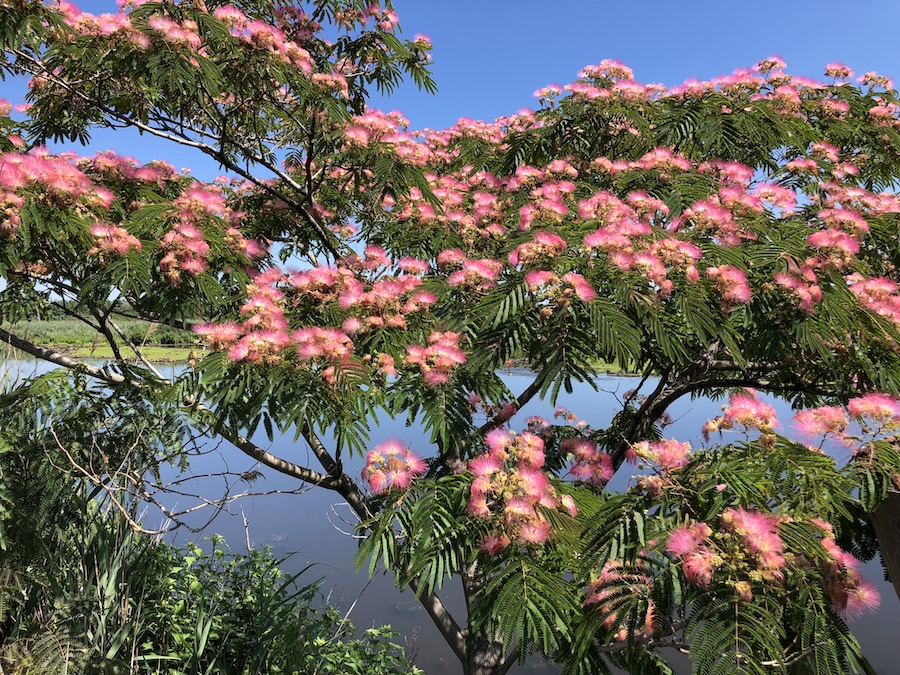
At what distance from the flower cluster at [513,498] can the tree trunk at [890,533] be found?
6.50ft

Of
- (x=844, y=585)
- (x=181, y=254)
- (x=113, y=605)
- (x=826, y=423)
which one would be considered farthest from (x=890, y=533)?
(x=113, y=605)

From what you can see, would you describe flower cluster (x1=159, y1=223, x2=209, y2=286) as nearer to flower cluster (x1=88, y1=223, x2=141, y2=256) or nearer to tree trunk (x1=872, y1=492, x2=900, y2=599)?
flower cluster (x1=88, y1=223, x2=141, y2=256)

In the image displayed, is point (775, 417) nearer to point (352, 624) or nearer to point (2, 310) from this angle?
point (352, 624)

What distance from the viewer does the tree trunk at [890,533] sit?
2.82m

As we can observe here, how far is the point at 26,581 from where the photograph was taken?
4.46m

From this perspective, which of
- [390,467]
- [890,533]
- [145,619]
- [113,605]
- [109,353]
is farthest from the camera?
[109,353]

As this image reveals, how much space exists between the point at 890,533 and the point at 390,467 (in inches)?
112

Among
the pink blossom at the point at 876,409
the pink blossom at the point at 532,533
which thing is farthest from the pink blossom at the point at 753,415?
the pink blossom at the point at 532,533

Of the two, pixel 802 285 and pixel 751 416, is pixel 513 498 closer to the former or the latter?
pixel 751 416

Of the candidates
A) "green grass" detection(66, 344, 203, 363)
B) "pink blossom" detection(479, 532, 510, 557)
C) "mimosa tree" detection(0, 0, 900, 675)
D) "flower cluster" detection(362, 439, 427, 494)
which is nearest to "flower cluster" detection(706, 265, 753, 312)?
"mimosa tree" detection(0, 0, 900, 675)

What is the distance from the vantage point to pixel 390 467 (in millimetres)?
2564

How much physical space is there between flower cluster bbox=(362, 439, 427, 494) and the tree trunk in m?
2.60

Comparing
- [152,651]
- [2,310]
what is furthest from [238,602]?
[2,310]

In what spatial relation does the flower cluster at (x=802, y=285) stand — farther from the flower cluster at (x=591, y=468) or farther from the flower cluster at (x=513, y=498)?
the flower cluster at (x=513, y=498)
